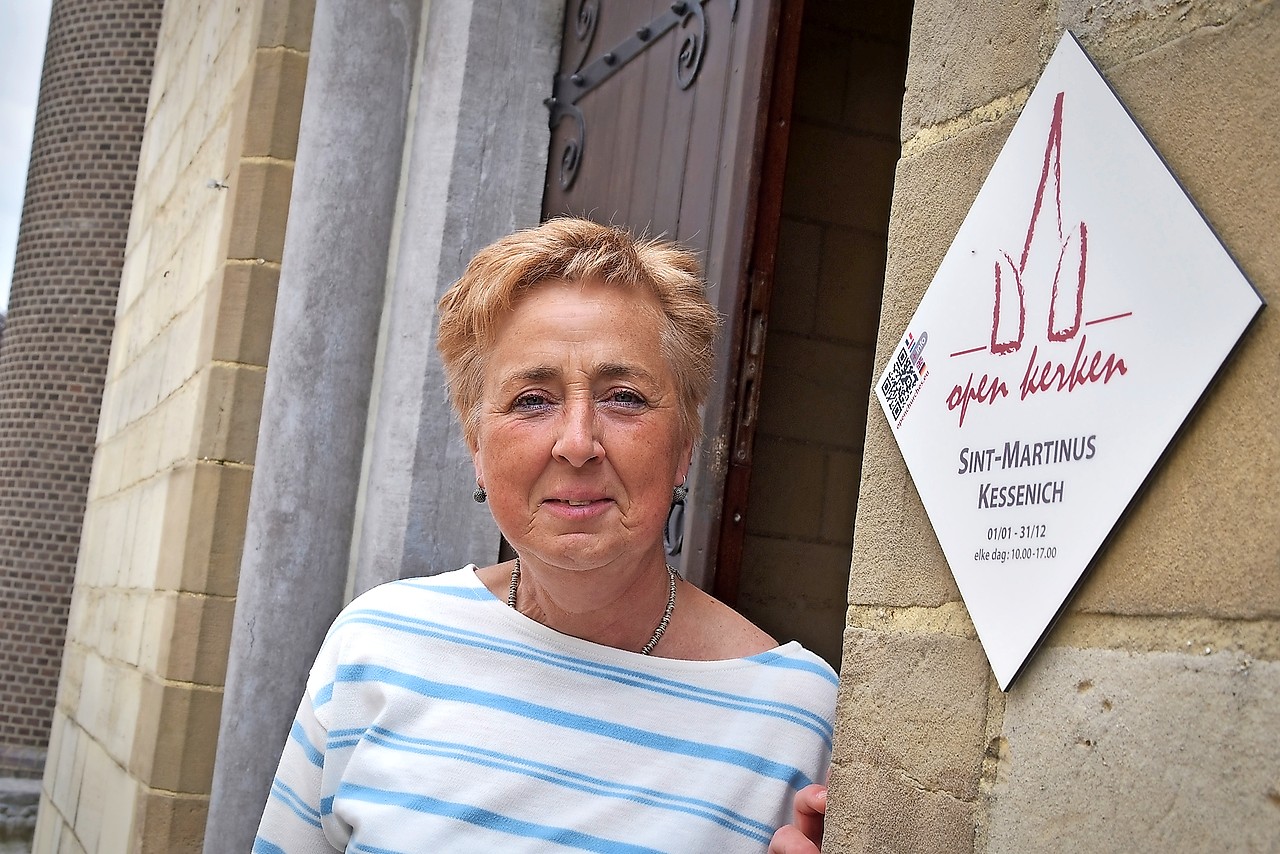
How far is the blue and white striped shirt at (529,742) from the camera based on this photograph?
5.56ft

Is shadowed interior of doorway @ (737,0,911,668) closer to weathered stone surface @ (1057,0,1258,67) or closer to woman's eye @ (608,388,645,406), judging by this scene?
woman's eye @ (608,388,645,406)

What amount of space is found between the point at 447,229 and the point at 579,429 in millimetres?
1647

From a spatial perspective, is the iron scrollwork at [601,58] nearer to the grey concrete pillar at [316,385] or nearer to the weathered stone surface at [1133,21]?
the grey concrete pillar at [316,385]

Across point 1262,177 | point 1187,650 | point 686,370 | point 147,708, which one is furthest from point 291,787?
point 147,708

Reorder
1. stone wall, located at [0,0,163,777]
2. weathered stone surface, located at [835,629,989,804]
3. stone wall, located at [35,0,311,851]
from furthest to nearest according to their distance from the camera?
stone wall, located at [0,0,163,777], stone wall, located at [35,0,311,851], weathered stone surface, located at [835,629,989,804]

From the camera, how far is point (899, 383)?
1.20 meters

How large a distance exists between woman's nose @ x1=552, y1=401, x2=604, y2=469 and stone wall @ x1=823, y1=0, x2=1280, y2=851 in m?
0.51

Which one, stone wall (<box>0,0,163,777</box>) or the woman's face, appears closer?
the woman's face

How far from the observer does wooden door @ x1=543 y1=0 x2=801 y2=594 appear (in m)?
2.29

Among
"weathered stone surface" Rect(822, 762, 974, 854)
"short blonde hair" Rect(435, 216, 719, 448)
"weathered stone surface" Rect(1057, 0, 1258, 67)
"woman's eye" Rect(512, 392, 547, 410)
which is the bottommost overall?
"weathered stone surface" Rect(822, 762, 974, 854)

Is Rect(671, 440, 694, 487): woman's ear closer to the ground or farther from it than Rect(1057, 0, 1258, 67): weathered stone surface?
closer to the ground

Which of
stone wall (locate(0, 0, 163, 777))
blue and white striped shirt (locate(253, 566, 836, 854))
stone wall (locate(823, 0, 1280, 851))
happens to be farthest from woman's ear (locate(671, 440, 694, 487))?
stone wall (locate(0, 0, 163, 777))

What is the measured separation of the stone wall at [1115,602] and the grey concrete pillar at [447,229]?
2.03 meters

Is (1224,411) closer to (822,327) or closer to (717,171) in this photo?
(717,171)
